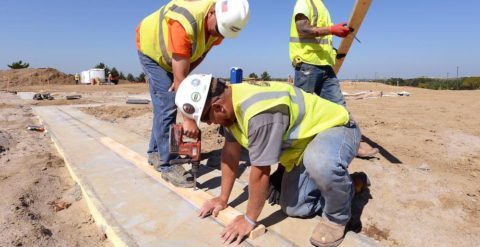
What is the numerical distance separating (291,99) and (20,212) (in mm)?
2421

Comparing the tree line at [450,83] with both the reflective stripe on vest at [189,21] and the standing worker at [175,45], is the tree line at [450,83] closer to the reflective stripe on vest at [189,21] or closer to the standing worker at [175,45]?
the standing worker at [175,45]

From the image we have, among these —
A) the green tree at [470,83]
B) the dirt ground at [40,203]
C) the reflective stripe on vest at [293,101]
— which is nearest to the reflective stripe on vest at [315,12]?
the reflective stripe on vest at [293,101]

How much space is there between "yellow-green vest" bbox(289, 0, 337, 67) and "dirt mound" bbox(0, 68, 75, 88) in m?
36.7

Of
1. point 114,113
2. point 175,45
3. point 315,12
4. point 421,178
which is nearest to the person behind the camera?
point 175,45

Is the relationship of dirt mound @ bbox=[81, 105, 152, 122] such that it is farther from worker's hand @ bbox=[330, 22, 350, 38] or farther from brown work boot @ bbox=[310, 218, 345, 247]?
brown work boot @ bbox=[310, 218, 345, 247]

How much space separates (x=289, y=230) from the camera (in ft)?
7.57

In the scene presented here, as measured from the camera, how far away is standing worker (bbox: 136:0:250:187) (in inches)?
108

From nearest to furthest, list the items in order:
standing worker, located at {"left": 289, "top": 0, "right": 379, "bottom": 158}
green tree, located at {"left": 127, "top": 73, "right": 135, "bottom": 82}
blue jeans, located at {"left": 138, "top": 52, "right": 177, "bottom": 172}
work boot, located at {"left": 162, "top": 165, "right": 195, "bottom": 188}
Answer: work boot, located at {"left": 162, "top": 165, "right": 195, "bottom": 188}, blue jeans, located at {"left": 138, "top": 52, "right": 177, "bottom": 172}, standing worker, located at {"left": 289, "top": 0, "right": 379, "bottom": 158}, green tree, located at {"left": 127, "top": 73, "right": 135, "bottom": 82}

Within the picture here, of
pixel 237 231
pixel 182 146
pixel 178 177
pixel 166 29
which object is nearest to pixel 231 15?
pixel 166 29

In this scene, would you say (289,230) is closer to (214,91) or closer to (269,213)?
(269,213)

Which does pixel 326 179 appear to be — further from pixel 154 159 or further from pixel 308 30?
pixel 154 159

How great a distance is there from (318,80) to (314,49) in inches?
13.0

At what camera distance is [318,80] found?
12.2 ft

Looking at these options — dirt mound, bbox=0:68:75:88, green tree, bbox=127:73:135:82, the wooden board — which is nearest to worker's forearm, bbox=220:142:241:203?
the wooden board
